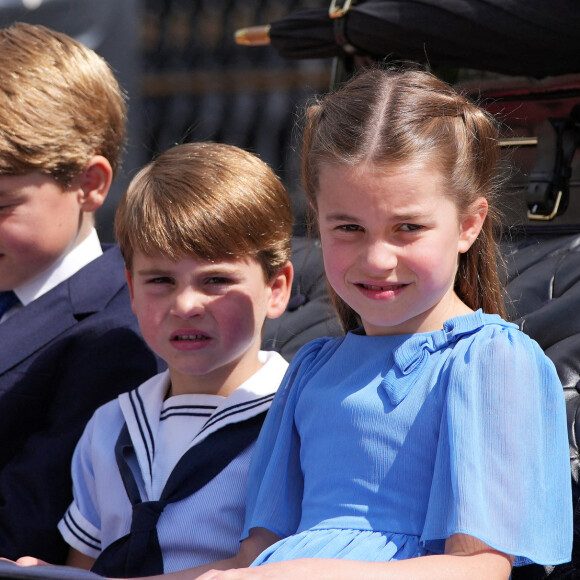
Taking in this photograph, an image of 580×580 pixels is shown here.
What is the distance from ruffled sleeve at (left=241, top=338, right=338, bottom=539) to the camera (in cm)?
135

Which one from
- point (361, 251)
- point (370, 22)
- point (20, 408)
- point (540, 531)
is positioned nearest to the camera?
point (540, 531)

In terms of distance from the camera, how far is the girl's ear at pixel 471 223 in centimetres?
131

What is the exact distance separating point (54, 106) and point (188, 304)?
1.76 feet

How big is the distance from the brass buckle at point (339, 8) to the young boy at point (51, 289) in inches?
19.5

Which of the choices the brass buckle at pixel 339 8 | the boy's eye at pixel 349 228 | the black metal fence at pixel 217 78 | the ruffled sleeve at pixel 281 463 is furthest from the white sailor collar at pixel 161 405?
the black metal fence at pixel 217 78

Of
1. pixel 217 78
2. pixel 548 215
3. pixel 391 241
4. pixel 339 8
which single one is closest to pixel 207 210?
pixel 391 241

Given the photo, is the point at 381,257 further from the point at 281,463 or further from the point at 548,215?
the point at 548,215

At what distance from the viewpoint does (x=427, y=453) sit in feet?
4.01

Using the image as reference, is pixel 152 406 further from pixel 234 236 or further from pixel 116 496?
pixel 234 236

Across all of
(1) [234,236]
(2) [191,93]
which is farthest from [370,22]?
(2) [191,93]

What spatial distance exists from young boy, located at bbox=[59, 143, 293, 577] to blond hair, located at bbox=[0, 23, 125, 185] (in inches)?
9.8

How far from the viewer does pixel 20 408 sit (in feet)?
5.84

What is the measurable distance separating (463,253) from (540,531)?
1.33 feet

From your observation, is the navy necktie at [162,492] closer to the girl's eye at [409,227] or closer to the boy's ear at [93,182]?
the girl's eye at [409,227]
